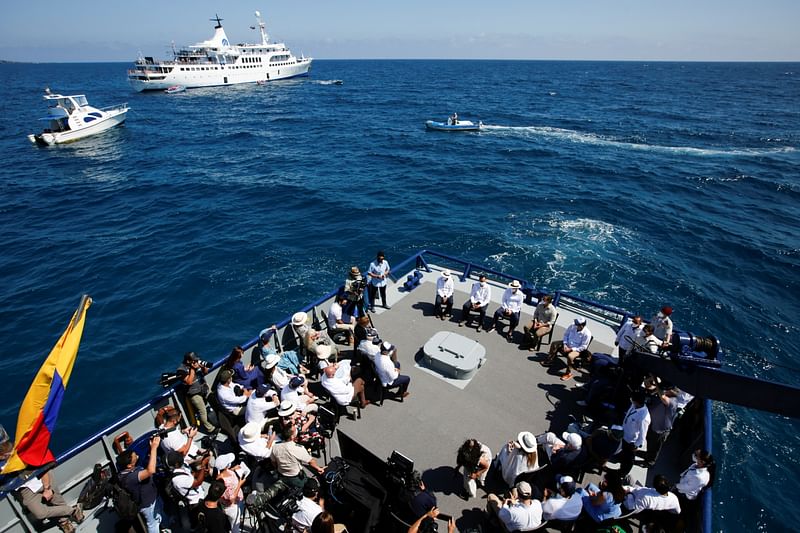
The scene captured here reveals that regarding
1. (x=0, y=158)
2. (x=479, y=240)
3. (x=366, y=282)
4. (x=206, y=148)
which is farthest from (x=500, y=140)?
(x=0, y=158)

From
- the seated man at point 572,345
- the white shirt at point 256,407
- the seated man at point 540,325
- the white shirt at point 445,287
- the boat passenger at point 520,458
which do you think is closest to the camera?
the boat passenger at point 520,458

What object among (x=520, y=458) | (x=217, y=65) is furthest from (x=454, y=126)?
(x=217, y=65)

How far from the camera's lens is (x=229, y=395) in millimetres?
8477

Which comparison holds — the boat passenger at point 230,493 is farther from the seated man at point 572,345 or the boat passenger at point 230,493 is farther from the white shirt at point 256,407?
the seated man at point 572,345

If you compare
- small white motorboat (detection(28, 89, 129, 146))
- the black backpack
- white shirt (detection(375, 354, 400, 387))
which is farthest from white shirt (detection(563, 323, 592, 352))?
small white motorboat (detection(28, 89, 129, 146))

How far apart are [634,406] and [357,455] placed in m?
5.97

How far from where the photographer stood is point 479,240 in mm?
28969

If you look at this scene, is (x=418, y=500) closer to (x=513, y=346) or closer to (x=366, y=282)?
(x=513, y=346)

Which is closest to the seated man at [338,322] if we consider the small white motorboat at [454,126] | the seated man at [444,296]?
the seated man at [444,296]

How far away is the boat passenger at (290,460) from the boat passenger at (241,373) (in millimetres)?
2402

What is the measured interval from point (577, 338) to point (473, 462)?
5.42 m

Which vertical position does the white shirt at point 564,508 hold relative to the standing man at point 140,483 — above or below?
below

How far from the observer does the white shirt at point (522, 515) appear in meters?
6.43

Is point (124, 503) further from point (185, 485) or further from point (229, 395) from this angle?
point (229, 395)
